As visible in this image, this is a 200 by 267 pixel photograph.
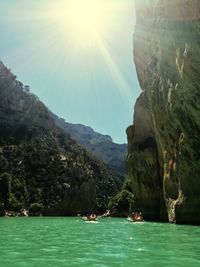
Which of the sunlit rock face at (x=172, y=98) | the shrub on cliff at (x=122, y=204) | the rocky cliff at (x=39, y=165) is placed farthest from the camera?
the rocky cliff at (x=39, y=165)

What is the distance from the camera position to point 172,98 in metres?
42.3

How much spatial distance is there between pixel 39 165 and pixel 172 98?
3050 inches

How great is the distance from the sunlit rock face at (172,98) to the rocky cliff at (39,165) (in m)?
51.5

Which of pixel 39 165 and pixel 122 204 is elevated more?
pixel 39 165

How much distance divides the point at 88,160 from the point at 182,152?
92909 millimetres

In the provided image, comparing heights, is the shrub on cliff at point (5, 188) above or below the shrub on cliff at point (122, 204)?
above

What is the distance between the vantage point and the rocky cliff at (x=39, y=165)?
10844 cm

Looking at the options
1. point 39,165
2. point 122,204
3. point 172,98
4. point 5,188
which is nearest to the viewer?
point 172,98

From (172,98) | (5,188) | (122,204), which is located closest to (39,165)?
(5,188)

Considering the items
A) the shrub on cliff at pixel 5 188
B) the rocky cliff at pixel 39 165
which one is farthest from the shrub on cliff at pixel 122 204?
the shrub on cliff at pixel 5 188

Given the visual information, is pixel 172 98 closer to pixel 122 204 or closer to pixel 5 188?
pixel 122 204

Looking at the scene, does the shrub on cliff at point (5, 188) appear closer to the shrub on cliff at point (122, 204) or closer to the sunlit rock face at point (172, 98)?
the shrub on cliff at point (122, 204)

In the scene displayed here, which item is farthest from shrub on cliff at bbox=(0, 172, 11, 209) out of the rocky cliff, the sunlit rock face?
the sunlit rock face

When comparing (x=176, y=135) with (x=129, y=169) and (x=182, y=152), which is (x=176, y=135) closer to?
(x=182, y=152)
